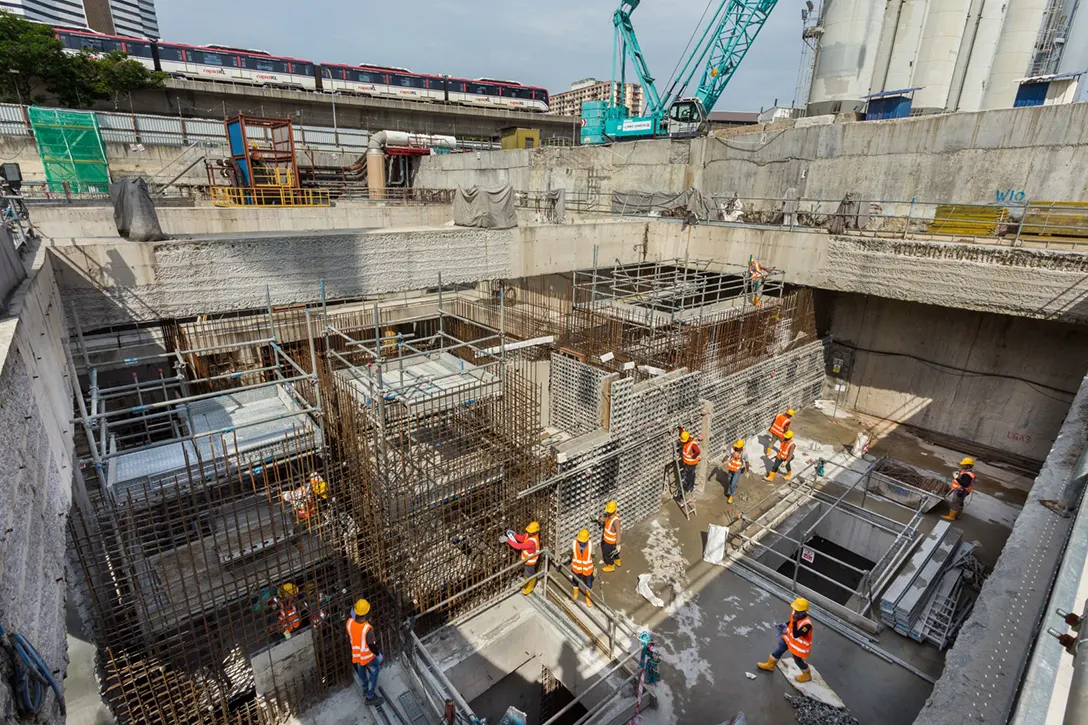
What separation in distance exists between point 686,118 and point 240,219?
1986cm

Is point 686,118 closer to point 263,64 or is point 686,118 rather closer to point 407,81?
point 407,81

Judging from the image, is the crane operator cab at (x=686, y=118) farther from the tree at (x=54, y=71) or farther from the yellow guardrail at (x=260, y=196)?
the tree at (x=54, y=71)

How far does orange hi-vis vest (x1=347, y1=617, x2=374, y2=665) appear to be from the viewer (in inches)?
231

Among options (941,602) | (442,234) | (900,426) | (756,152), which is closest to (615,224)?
(442,234)

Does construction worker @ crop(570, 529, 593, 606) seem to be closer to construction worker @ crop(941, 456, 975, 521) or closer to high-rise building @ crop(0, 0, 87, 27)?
construction worker @ crop(941, 456, 975, 521)

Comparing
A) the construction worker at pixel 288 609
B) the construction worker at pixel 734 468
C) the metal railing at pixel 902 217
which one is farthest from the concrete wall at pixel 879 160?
the construction worker at pixel 288 609

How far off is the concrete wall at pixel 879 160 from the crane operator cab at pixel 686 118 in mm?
3673

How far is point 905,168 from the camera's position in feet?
50.7

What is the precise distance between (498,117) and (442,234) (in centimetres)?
3238

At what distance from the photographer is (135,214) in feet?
30.3

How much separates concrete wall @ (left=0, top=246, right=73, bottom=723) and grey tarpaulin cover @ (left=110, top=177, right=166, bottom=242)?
16.8ft

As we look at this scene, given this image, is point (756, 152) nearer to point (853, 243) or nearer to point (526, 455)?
point (853, 243)

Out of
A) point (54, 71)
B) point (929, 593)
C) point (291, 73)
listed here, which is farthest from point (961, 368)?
point (54, 71)

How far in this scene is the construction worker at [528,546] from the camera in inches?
305
